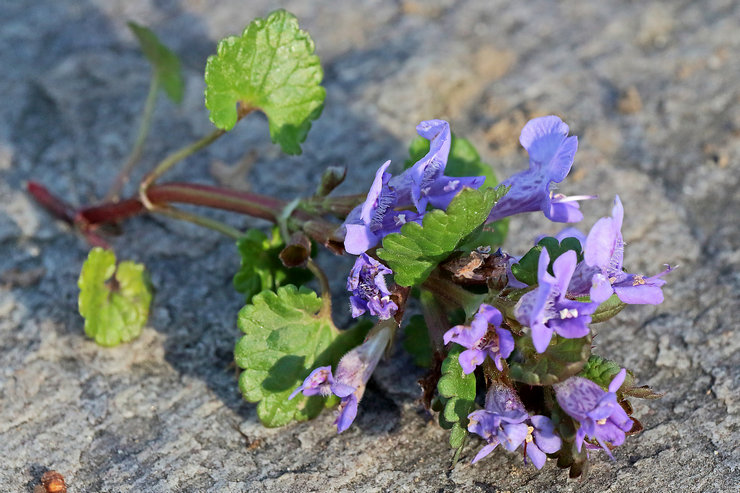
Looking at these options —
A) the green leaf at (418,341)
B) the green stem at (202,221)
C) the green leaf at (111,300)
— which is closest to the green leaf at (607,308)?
the green leaf at (418,341)

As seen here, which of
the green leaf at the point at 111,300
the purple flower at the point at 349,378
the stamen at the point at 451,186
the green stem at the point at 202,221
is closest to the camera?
the purple flower at the point at 349,378

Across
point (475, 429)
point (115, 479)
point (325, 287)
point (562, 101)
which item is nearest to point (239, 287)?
point (325, 287)

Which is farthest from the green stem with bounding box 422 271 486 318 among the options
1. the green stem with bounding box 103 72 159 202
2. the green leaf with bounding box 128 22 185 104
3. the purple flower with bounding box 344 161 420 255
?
the green leaf with bounding box 128 22 185 104

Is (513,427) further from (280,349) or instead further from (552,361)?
(280,349)

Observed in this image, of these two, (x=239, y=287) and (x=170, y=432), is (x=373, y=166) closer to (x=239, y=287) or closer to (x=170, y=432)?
(x=239, y=287)

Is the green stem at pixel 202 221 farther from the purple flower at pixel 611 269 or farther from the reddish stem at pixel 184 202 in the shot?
the purple flower at pixel 611 269

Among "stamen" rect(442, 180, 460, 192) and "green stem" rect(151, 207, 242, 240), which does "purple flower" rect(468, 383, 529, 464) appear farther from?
"green stem" rect(151, 207, 242, 240)

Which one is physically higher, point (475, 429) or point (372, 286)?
point (372, 286)
